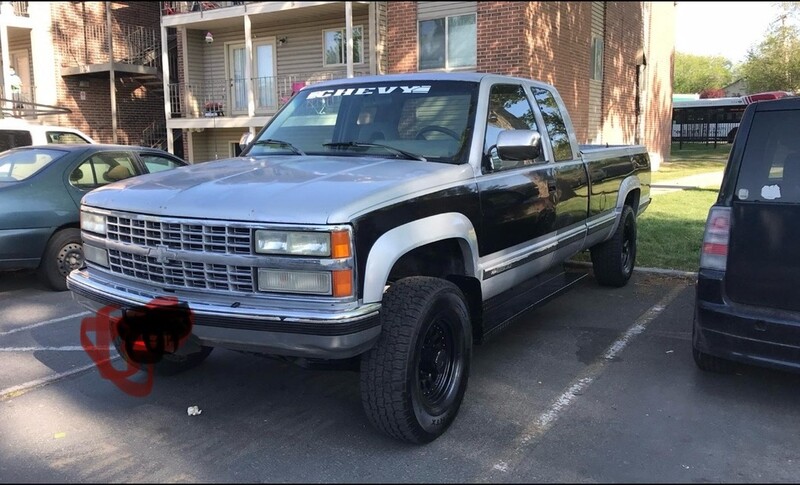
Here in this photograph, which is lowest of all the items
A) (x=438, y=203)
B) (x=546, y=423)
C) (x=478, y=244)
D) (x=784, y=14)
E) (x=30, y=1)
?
(x=546, y=423)

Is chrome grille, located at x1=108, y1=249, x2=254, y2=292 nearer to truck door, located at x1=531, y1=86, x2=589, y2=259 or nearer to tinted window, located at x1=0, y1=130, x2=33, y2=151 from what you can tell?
truck door, located at x1=531, y1=86, x2=589, y2=259

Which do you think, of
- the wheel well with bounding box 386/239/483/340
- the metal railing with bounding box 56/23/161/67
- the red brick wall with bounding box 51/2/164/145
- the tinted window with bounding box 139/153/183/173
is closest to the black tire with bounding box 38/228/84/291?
the tinted window with bounding box 139/153/183/173

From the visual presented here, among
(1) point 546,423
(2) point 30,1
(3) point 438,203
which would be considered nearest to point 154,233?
(3) point 438,203

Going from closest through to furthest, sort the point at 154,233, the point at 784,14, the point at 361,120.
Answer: the point at 154,233
the point at 361,120
the point at 784,14

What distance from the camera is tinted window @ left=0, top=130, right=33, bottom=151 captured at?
966 cm

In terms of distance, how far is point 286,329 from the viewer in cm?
302

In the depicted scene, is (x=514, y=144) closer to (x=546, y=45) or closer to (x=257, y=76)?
(x=546, y=45)

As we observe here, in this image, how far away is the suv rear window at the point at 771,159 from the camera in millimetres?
3840

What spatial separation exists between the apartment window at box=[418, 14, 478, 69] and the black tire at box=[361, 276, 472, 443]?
11.9 meters

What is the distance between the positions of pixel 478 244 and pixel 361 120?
1.25 m

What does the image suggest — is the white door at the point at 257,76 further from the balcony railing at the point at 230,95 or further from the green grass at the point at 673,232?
the green grass at the point at 673,232

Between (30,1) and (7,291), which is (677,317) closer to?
(7,291)

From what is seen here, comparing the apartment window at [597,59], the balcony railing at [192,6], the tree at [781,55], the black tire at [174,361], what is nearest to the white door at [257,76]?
the balcony railing at [192,6]

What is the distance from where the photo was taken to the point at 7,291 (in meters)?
7.16
